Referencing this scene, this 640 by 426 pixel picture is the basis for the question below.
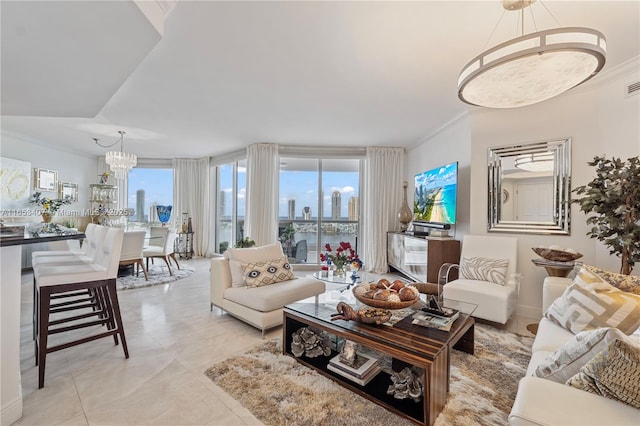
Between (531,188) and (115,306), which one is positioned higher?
(531,188)

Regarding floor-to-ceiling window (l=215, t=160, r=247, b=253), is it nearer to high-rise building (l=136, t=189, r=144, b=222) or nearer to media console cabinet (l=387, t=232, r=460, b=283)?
high-rise building (l=136, t=189, r=144, b=222)

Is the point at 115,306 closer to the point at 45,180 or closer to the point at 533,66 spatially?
the point at 533,66

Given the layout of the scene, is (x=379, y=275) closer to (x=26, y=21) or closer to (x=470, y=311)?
(x=470, y=311)

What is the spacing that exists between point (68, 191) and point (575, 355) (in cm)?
812

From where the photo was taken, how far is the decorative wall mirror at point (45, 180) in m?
5.28

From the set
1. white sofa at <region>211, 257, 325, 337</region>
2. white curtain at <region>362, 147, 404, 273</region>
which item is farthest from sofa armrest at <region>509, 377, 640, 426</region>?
white curtain at <region>362, 147, 404, 273</region>

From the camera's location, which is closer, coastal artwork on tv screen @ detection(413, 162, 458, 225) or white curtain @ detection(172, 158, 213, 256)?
coastal artwork on tv screen @ detection(413, 162, 458, 225)

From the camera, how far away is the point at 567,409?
99 cm

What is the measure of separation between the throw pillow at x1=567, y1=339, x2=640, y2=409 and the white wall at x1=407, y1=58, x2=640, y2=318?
8.36ft

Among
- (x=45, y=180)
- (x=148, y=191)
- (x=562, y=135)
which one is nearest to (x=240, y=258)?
(x=562, y=135)

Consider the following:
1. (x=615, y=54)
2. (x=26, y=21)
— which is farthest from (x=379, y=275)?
(x=26, y=21)

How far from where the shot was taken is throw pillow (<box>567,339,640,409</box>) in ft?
3.09

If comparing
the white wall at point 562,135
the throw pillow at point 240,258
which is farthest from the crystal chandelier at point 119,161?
the white wall at point 562,135

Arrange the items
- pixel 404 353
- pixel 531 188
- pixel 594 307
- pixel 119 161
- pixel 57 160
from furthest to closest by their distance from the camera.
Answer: pixel 57 160 → pixel 119 161 → pixel 531 188 → pixel 594 307 → pixel 404 353
